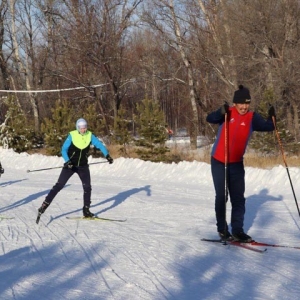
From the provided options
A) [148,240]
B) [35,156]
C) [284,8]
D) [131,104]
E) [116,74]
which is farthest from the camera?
[131,104]

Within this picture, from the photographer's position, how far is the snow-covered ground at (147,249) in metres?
4.79

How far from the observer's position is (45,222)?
8.91 meters

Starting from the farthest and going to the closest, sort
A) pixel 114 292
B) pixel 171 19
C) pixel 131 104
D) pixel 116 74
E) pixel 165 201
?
pixel 131 104, pixel 116 74, pixel 171 19, pixel 165 201, pixel 114 292

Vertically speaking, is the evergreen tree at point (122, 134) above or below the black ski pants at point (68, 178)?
above

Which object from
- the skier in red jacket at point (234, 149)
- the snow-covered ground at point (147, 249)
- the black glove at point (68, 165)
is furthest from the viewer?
the black glove at point (68, 165)

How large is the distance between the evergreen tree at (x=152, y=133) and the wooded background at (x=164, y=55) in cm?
153

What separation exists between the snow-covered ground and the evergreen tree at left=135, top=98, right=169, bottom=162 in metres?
6.73

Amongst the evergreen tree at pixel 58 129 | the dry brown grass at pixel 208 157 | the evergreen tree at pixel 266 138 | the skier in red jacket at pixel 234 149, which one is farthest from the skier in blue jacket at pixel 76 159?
the evergreen tree at pixel 58 129

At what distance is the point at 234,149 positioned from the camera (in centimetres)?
670

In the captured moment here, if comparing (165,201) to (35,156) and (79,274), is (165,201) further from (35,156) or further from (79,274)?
(35,156)

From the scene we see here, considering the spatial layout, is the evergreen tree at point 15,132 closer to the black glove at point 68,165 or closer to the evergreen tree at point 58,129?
the evergreen tree at point 58,129

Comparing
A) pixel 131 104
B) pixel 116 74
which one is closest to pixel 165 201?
pixel 116 74

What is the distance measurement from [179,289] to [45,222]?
4603mm

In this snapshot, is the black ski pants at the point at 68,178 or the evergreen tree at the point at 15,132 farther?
the evergreen tree at the point at 15,132
